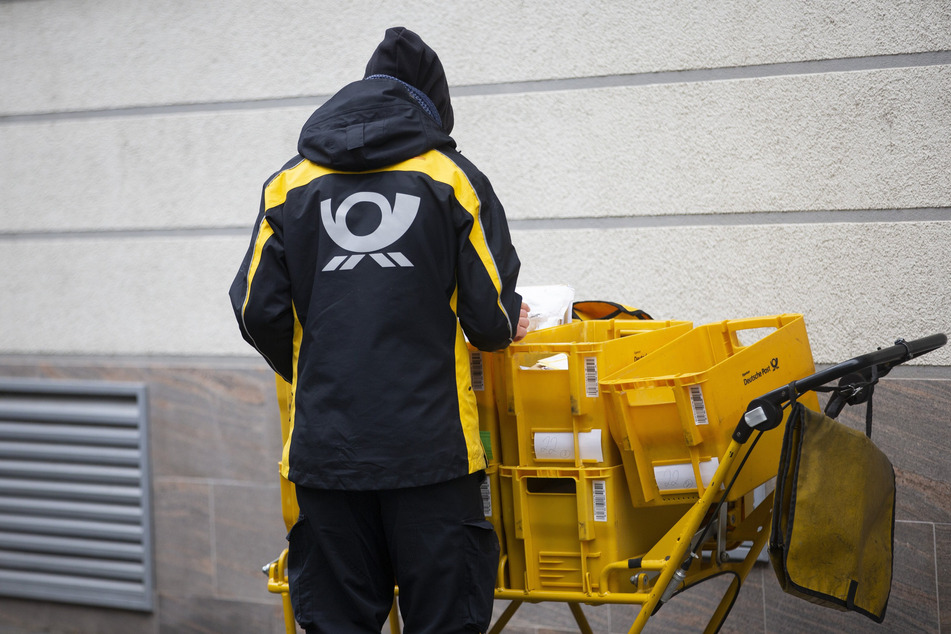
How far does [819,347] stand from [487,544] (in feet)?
6.12

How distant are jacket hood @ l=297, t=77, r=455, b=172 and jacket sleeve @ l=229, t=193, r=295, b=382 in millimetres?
232

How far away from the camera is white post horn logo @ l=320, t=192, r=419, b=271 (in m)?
2.42

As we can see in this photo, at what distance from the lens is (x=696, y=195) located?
150 inches

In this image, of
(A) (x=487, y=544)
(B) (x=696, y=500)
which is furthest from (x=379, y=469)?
(B) (x=696, y=500)

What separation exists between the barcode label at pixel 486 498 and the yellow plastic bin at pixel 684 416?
0.40 m

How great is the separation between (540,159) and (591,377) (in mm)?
1763

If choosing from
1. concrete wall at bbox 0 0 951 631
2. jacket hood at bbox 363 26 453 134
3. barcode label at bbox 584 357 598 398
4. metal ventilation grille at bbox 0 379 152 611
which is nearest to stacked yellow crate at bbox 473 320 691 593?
barcode label at bbox 584 357 598 398

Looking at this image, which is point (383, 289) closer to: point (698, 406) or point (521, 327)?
point (521, 327)

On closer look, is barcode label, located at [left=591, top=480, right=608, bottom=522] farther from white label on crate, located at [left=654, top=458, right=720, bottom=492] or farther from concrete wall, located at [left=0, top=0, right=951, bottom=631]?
concrete wall, located at [left=0, top=0, right=951, bottom=631]

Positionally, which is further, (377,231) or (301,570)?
(301,570)

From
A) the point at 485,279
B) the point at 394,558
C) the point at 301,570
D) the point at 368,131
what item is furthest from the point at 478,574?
the point at 368,131

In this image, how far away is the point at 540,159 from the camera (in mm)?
4031

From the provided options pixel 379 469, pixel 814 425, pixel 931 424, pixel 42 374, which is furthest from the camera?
pixel 42 374

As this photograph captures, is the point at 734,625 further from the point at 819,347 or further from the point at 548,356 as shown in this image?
the point at 548,356
